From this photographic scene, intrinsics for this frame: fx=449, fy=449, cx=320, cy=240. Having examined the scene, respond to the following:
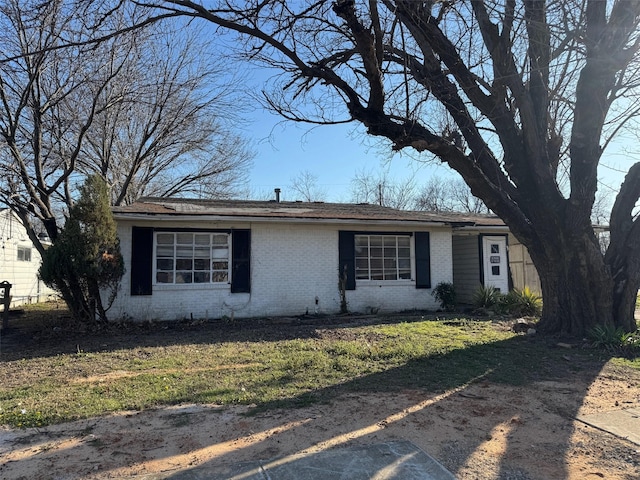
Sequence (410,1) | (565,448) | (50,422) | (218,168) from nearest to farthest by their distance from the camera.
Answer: (565,448), (50,422), (410,1), (218,168)

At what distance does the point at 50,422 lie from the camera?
4250mm

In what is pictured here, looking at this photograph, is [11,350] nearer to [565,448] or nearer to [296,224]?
[296,224]

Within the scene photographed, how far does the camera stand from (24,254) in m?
19.3

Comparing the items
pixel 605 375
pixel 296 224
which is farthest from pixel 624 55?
pixel 296 224

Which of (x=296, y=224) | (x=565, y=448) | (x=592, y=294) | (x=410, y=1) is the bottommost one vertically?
(x=565, y=448)

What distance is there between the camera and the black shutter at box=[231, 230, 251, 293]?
37.8ft

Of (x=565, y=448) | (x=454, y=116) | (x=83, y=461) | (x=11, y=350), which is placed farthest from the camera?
(x=454, y=116)

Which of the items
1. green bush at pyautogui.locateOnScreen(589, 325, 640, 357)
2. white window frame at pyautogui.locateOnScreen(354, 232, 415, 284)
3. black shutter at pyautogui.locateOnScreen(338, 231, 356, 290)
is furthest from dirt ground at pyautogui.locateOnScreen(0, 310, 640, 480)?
white window frame at pyautogui.locateOnScreen(354, 232, 415, 284)

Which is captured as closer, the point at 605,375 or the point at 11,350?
the point at 605,375

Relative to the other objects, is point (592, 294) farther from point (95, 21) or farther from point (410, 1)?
point (95, 21)

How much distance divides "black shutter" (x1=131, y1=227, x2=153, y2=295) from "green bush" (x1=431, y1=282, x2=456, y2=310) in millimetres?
7819

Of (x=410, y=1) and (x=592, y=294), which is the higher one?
(x=410, y=1)

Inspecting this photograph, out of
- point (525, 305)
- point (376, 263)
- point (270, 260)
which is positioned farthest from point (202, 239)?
point (525, 305)

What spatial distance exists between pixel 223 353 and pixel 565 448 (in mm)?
5206
